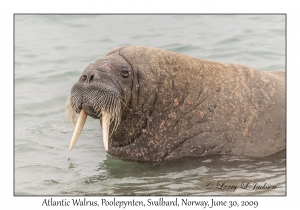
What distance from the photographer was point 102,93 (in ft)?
28.3

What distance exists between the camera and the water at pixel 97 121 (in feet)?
28.5

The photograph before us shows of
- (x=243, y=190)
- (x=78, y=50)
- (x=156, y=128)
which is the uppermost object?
(x=78, y=50)

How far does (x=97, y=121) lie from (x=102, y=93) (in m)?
3.72

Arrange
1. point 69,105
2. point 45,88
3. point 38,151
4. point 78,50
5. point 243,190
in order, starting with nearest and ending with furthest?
point 243,190 → point 69,105 → point 38,151 → point 45,88 → point 78,50

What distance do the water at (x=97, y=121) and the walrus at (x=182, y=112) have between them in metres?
0.24

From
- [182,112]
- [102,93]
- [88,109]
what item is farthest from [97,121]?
[102,93]

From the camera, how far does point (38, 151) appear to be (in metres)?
10.5

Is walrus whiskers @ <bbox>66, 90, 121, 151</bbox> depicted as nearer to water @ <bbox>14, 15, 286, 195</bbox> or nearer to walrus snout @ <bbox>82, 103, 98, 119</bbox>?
walrus snout @ <bbox>82, 103, 98, 119</bbox>

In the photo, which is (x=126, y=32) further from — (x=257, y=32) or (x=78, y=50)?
(x=257, y=32)

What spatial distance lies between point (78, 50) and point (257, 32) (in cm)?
607

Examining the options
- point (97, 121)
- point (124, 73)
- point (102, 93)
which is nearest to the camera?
point (102, 93)

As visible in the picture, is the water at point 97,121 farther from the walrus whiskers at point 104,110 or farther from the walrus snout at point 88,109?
the walrus snout at point 88,109

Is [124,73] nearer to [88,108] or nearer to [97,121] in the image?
[88,108]

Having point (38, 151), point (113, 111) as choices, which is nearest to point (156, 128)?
point (113, 111)
